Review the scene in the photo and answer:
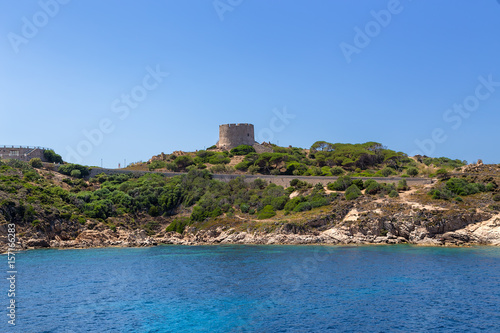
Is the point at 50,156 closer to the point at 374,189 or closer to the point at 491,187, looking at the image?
the point at 374,189

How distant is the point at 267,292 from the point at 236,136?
60477mm

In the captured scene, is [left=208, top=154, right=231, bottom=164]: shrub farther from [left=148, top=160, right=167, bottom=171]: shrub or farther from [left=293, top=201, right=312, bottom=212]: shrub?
[left=293, top=201, right=312, bottom=212]: shrub

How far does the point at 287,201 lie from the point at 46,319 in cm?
3360

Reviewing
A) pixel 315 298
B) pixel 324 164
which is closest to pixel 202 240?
pixel 315 298

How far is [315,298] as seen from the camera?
21.1 meters

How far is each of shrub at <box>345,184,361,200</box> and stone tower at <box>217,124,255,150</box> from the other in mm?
35617

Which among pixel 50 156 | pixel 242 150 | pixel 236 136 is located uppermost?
pixel 236 136

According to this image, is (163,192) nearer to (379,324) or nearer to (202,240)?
(202,240)

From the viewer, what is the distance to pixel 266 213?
153 ft

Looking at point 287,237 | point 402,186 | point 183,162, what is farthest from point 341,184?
point 183,162

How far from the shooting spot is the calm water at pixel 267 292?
691 inches

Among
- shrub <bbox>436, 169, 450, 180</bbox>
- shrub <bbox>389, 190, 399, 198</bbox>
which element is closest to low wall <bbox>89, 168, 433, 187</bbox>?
shrub <bbox>436, 169, 450, 180</bbox>

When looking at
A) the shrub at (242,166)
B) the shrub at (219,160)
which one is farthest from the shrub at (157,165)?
the shrub at (242,166)

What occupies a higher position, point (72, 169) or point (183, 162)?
point (183, 162)
